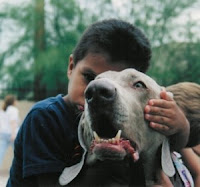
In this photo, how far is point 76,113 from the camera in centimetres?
232

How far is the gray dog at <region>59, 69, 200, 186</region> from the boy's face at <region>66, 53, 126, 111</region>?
0.15 metres

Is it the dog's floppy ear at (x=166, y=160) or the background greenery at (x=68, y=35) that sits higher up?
the dog's floppy ear at (x=166, y=160)

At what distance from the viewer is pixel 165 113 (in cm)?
200

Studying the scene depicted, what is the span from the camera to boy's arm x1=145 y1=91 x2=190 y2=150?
78.2 inches

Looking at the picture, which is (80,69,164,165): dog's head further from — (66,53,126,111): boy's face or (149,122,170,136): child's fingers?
(66,53,126,111): boy's face

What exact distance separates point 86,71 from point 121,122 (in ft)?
1.61

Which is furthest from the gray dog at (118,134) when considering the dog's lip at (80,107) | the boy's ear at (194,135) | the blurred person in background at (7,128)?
the blurred person in background at (7,128)

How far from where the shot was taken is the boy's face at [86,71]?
2219 millimetres

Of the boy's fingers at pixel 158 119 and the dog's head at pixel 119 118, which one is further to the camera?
the boy's fingers at pixel 158 119

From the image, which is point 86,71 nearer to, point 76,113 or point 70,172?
point 76,113

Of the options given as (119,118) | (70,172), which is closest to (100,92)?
(119,118)

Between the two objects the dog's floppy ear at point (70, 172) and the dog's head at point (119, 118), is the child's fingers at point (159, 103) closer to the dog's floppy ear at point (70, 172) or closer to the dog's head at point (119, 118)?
the dog's head at point (119, 118)

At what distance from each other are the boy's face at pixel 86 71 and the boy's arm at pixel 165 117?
325mm

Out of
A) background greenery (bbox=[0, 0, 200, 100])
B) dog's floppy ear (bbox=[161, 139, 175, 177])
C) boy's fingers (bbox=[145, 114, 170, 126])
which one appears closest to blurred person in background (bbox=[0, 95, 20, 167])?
background greenery (bbox=[0, 0, 200, 100])
